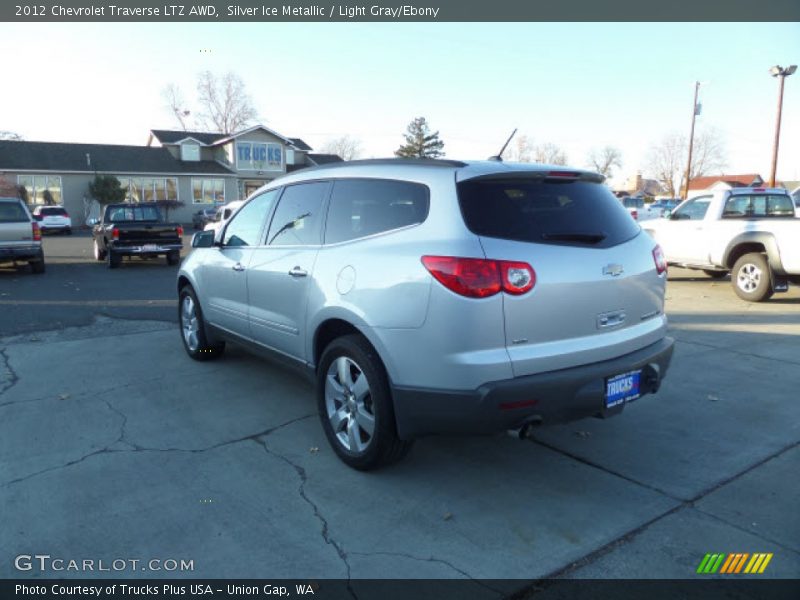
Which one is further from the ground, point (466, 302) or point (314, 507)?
point (466, 302)

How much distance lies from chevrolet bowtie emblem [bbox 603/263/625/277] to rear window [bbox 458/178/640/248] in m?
0.14

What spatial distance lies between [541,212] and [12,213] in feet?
46.7

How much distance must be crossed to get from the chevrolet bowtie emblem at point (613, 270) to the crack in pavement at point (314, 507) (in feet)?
6.80

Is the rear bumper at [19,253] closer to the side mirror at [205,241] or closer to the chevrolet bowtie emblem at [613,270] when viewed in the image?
the side mirror at [205,241]

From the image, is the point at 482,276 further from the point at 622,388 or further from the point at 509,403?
the point at 622,388

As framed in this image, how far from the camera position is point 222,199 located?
149ft

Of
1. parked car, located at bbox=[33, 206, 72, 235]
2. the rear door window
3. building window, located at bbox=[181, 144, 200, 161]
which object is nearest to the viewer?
the rear door window

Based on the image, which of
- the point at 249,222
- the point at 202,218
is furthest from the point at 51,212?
the point at 249,222

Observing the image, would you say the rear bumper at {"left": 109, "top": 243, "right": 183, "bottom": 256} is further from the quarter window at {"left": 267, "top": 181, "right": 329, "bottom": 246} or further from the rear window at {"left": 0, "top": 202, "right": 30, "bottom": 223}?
the quarter window at {"left": 267, "top": 181, "right": 329, "bottom": 246}

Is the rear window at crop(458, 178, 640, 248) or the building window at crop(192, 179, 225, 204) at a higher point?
the building window at crop(192, 179, 225, 204)

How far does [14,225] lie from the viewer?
13.3m

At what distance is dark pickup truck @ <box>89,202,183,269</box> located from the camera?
1511 centimetres

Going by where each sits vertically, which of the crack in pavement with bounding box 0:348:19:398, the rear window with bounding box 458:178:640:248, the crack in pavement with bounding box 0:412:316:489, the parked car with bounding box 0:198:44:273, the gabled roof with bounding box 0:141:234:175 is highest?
the gabled roof with bounding box 0:141:234:175

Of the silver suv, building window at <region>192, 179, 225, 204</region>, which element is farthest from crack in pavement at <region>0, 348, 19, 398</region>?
building window at <region>192, 179, 225, 204</region>
